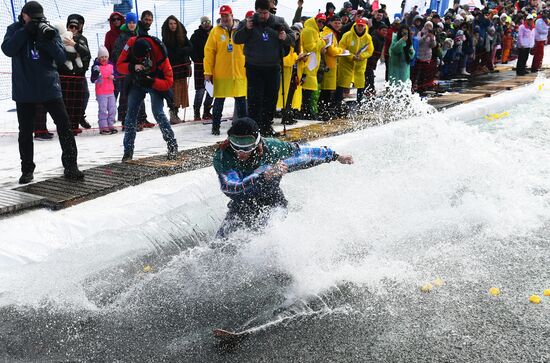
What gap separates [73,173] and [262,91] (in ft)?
10.3

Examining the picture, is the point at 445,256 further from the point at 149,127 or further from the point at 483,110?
the point at 483,110

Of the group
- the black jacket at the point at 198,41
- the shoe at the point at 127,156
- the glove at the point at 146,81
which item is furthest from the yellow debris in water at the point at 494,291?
the black jacket at the point at 198,41

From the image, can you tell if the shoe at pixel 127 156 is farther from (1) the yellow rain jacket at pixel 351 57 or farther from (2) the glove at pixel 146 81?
(1) the yellow rain jacket at pixel 351 57

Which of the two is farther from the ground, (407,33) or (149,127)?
(407,33)

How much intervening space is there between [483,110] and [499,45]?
35.8 feet

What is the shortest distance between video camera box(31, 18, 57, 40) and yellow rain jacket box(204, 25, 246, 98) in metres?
3.17

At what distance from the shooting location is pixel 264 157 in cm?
465

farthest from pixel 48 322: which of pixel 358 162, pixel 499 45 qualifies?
pixel 499 45

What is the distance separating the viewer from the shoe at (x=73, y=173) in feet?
20.5

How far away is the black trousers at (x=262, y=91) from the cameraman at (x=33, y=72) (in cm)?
285

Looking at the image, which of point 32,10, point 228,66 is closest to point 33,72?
point 32,10

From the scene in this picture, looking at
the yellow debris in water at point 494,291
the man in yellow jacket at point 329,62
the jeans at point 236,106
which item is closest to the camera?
the yellow debris in water at point 494,291

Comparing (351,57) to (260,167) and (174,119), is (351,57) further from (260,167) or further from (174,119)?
(260,167)

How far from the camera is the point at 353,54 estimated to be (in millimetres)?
10953
